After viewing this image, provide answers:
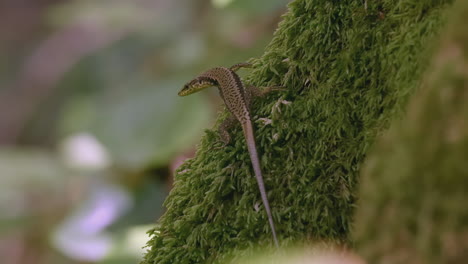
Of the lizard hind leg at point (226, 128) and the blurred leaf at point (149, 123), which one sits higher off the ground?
the blurred leaf at point (149, 123)

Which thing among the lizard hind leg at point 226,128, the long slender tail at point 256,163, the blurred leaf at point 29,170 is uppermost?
the blurred leaf at point 29,170

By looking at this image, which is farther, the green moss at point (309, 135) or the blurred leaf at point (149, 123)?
the blurred leaf at point (149, 123)

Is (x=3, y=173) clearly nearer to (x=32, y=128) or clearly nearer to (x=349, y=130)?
(x=32, y=128)

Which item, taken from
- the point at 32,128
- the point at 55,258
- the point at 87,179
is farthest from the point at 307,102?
the point at 32,128

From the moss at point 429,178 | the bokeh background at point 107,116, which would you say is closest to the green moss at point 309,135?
the moss at point 429,178

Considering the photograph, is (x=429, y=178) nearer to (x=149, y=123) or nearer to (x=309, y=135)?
(x=309, y=135)

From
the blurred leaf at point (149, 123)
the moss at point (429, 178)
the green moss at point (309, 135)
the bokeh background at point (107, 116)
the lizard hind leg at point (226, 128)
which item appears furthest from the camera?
the bokeh background at point (107, 116)

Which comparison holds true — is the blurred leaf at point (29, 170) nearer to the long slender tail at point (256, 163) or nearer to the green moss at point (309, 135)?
the green moss at point (309, 135)
